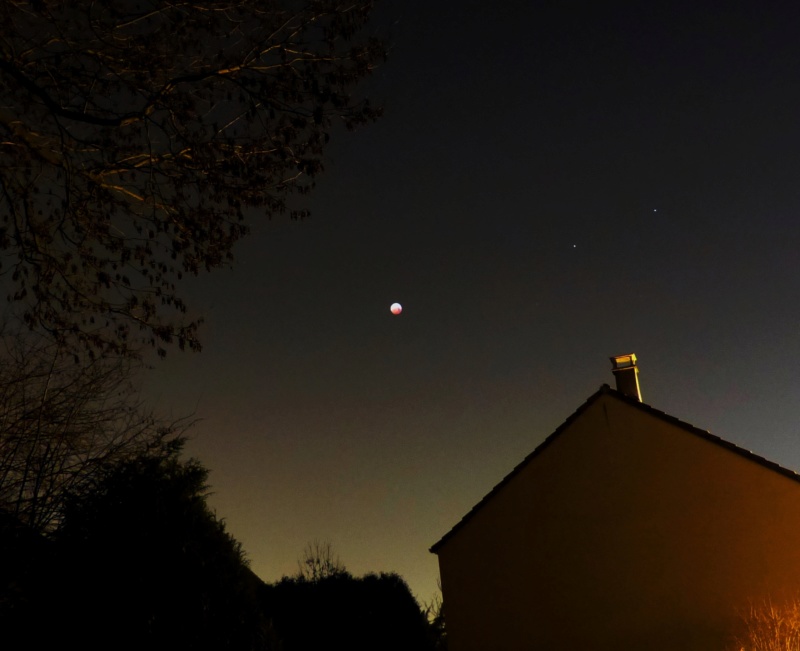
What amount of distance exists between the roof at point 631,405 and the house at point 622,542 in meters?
0.03

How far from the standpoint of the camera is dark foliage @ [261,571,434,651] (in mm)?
20812

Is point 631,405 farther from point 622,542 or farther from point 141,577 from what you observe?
point 141,577

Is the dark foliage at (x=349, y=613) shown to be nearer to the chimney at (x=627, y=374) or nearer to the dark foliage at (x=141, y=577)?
the chimney at (x=627, y=374)

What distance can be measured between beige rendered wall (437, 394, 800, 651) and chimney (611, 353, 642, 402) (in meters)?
2.53

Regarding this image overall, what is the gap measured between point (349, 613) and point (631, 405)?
10.6m

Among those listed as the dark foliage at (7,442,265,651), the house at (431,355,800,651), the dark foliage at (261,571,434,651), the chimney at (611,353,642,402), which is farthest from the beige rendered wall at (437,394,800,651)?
the dark foliage at (7,442,265,651)

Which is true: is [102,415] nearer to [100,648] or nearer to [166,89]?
[100,648]

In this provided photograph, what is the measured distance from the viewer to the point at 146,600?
747 cm

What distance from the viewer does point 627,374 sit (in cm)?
1852

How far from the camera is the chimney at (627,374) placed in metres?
18.2

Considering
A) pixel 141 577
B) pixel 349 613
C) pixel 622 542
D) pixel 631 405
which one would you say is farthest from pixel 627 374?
pixel 141 577

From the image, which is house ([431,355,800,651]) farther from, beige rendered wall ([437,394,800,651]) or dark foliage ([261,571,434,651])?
dark foliage ([261,571,434,651])

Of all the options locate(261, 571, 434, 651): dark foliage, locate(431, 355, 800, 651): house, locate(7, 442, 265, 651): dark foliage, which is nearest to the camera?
locate(7, 442, 265, 651): dark foliage

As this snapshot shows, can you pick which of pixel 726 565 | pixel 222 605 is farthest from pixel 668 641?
pixel 222 605
